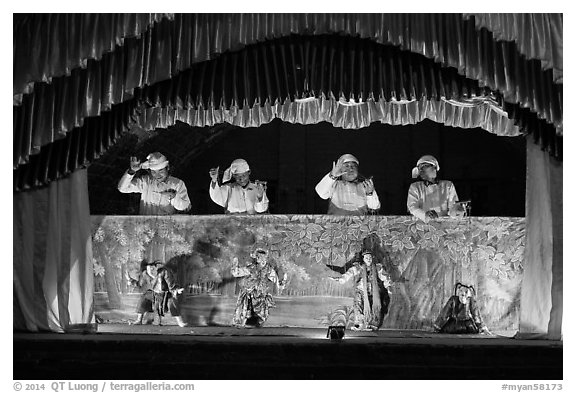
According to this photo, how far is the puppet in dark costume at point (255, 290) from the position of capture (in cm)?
626

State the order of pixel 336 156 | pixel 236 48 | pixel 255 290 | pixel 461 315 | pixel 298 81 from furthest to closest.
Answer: pixel 336 156 → pixel 255 290 → pixel 461 315 → pixel 298 81 → pixel 236 48

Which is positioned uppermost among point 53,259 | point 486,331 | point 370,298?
point 53,259

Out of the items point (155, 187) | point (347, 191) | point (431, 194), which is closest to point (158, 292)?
point (155, 187)

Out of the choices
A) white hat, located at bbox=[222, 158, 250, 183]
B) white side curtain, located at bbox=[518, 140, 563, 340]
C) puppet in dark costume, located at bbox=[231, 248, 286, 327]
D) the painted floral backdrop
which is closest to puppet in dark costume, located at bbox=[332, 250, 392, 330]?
the painted floral backdrop

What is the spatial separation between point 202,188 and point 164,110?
1897mm

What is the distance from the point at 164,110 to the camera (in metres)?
7.30

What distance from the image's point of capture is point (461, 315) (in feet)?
20.3

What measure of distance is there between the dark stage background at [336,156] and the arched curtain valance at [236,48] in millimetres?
2581

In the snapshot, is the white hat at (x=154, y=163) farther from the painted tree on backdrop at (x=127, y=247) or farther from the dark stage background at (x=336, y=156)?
the dark stage background at (x=336, y=156)

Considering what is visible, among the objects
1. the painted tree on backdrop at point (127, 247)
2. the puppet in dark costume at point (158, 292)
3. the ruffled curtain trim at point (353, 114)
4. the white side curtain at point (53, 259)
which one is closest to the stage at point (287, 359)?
the white side curtain at point (53, 259)

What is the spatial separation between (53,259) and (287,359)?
1941 mm

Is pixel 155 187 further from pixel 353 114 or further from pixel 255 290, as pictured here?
pixel 353 114
